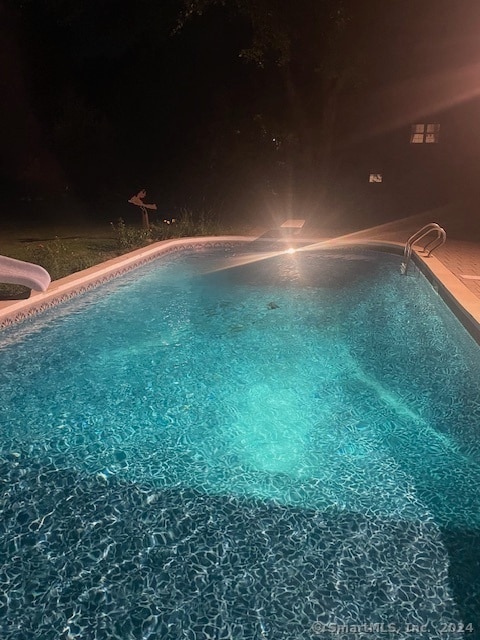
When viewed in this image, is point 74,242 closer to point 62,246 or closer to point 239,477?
point 62,246

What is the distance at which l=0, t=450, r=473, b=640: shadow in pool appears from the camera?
280 cm

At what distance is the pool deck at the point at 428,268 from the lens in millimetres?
7106

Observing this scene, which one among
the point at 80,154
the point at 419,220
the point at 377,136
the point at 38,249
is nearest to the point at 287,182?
the point at 377,136

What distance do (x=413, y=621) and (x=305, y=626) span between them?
642 mm

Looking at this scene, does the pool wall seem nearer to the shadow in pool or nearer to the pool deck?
the pool deck

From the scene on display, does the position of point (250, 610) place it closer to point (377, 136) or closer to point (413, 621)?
point (413, 621)

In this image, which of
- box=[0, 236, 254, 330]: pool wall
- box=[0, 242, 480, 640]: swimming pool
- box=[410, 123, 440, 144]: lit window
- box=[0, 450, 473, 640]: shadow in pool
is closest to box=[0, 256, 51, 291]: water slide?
box=[0, 236, 254, 330]: pool wall

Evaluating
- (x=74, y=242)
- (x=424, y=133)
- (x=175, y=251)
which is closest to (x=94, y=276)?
(x=175, y=251)

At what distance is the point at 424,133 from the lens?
64.5 feet

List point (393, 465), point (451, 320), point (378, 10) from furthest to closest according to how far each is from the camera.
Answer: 1. point (378, 10)
2. point (451, 320)
3. point (393, 465)

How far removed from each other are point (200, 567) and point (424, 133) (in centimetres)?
2055

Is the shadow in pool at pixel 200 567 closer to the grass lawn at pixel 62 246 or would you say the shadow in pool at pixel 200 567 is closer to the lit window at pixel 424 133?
the grass lawn at pixel 62 246

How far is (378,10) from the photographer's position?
616 inches

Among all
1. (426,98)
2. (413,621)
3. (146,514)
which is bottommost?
(413,621)
